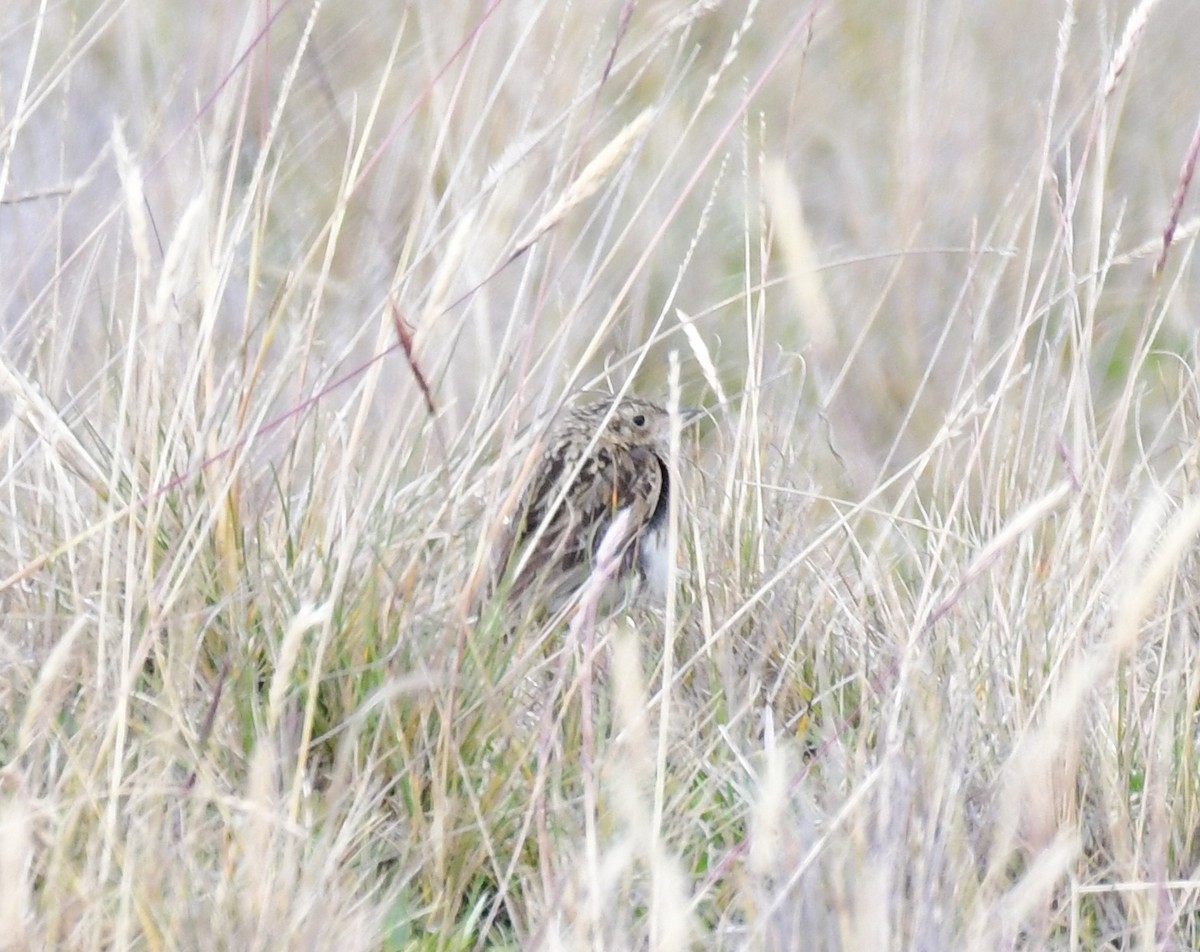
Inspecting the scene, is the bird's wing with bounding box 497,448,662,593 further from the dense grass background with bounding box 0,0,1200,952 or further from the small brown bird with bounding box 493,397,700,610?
the dense grass background with bounding box 0,0,1200,952

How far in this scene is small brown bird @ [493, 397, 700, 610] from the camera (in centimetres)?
365

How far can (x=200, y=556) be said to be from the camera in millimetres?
2809

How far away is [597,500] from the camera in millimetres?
3998

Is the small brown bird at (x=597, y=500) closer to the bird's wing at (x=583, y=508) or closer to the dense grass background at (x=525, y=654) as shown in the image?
the bird's wing at (x=583, y=508)

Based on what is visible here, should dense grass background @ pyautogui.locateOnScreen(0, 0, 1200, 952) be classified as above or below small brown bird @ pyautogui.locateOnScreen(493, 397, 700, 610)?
above

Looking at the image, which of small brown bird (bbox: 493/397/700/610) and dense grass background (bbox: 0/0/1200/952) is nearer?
dense grass background (bbox: 0/0/1200/952)

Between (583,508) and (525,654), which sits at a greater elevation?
(525,654)

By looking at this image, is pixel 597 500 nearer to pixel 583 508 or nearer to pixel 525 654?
pixel 583 508

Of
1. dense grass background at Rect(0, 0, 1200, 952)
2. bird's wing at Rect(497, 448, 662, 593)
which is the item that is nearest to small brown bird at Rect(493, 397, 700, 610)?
bird's wing at Rect(497, 448, 662, 593)

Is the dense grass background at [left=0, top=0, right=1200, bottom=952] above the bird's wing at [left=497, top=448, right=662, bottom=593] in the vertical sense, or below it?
above

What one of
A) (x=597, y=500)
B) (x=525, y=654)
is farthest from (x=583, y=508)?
(x=525, y=654)

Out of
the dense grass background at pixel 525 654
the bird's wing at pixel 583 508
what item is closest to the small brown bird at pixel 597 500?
the bird's wing at pixel 583 508

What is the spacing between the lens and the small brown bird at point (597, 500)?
365cm

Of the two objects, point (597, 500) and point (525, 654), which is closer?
point (525, 654)
